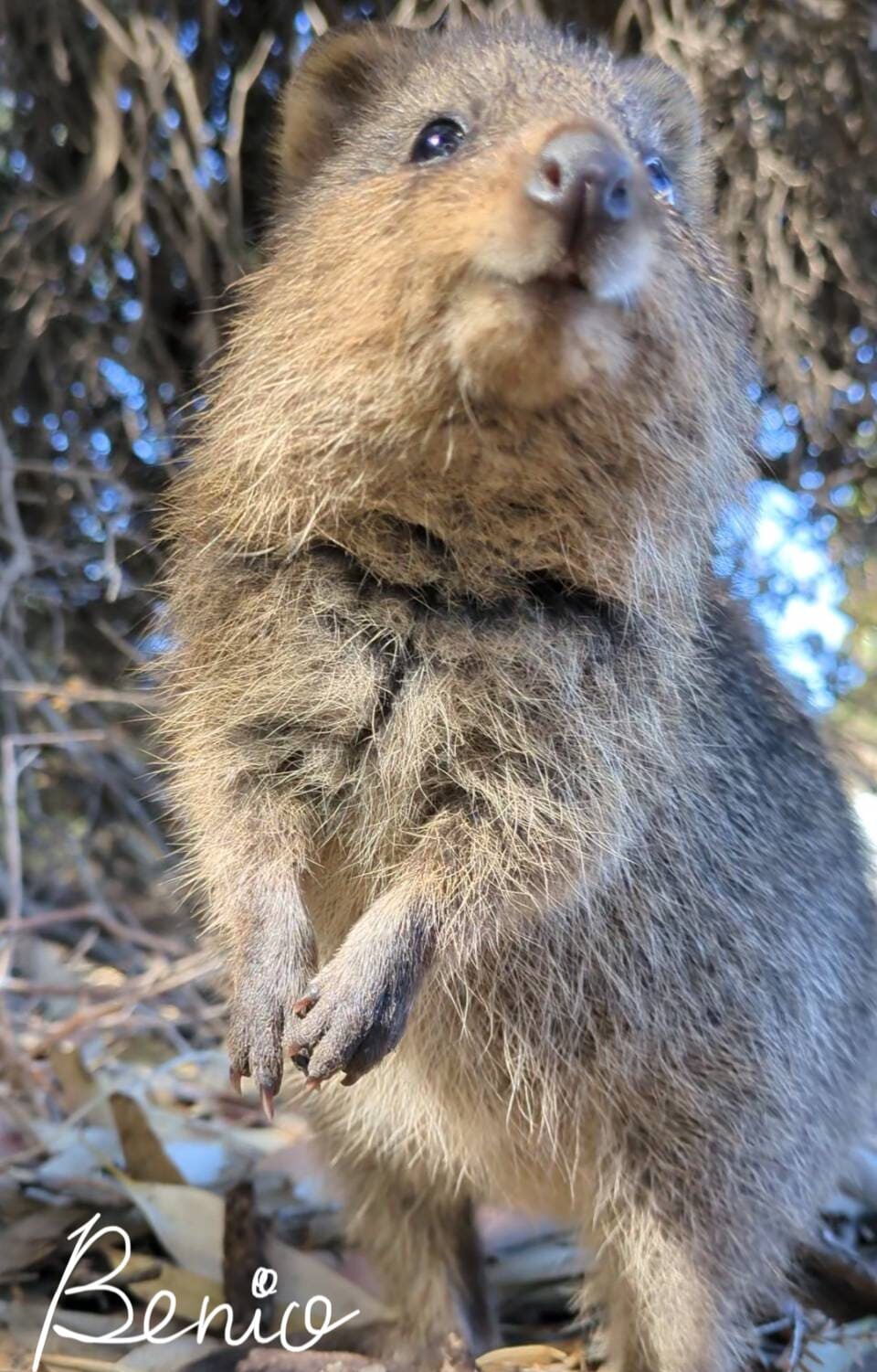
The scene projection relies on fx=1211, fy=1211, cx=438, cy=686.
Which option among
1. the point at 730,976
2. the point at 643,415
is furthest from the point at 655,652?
the point at 730,976

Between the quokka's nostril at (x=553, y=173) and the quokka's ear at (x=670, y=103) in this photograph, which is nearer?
the quokka's nostril at (x=553, y=173)

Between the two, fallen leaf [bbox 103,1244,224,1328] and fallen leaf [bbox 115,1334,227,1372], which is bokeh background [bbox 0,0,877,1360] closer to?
fallen leaf [bbox 103,1244,224,1328]

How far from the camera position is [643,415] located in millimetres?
1894

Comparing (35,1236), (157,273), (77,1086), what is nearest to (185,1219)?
(35,1236)

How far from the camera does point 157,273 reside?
4215 millimetres

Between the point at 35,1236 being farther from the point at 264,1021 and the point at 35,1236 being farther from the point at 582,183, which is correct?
the point at 582,183

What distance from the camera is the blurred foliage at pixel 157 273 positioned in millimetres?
3754

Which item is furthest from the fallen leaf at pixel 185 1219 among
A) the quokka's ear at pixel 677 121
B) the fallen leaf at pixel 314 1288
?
the quokka's ear at pixel 677 121

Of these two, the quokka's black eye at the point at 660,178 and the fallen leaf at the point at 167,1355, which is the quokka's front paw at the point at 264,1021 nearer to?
the fallen leaf at the point at 167,1355

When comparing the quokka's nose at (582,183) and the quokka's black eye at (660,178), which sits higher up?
the quokka's nose at (582,183)

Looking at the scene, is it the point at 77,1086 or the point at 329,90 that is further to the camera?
the point at 77,1086

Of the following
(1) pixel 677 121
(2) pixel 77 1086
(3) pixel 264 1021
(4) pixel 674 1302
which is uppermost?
(1) pixel 677 121

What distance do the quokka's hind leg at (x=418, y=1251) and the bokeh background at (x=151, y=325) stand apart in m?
0.94

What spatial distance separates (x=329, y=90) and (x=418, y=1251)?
2.48m
